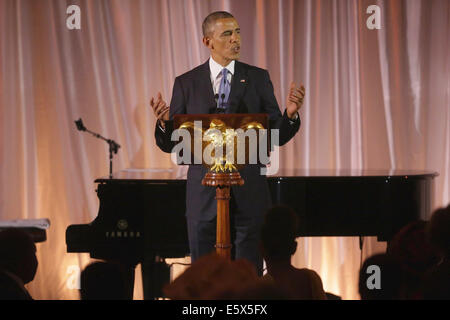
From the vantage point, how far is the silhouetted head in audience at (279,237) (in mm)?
2324

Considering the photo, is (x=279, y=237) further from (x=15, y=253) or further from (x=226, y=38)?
(x=226, y=38)

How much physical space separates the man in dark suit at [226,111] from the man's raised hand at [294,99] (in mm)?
24

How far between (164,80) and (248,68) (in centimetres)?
225

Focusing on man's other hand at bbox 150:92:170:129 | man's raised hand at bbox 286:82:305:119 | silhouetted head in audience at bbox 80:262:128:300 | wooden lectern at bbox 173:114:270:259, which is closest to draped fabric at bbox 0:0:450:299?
man's raised hand at bbox 286:82:305:119

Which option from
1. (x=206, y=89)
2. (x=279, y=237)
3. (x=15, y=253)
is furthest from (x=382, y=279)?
(x=206, y=89)

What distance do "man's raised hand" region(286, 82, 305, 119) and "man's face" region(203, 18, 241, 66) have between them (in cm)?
37

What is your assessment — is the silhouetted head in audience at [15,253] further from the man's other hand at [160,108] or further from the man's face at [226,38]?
the man's face at [226,38]

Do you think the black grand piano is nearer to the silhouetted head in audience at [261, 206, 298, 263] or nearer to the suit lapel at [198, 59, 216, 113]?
the suit lapel at [198, 59, 216, 113]

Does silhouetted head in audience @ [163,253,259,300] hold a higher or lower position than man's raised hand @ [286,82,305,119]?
lower

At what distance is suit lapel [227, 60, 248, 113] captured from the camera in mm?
3326

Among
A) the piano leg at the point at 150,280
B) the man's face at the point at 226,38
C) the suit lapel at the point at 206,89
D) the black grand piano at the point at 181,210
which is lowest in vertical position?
the piano leg at the point at 150,280

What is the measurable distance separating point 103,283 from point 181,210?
2.61 m

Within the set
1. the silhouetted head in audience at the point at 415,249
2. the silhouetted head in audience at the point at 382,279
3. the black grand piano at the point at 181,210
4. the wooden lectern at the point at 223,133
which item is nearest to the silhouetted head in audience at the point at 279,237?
the wooden lectern at the point at 223,133
